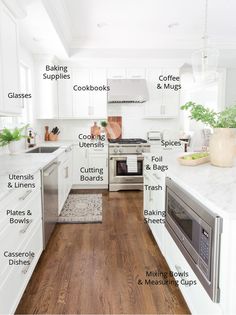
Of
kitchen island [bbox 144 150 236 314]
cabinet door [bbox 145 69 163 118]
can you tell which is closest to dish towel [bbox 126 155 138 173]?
cabinet door [bbox 145 69 163 118]

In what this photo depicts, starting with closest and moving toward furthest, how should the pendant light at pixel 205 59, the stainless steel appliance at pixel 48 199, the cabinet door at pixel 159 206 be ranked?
the cabinet door at pixel 159 206 < the stainless steel appliance at pixel 48 199 < the pendant light at pixel 205 59

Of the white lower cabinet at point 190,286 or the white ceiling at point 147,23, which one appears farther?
the white ceiling at point 147,23

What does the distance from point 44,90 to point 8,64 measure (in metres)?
2.21

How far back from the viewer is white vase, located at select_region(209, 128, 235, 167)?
1860mm

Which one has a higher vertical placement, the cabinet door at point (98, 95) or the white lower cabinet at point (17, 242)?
the cabinet door at point (98, 95)

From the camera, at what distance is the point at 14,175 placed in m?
1.78

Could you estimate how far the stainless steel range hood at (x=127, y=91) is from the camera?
15.5ft

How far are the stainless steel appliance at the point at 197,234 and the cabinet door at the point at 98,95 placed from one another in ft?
10.8

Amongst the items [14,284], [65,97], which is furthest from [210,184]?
[65,97]

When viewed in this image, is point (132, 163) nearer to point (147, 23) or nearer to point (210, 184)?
point (147, 23)

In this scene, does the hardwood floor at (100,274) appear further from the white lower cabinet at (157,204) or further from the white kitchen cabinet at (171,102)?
the white kitchen cabinet at (171,102)

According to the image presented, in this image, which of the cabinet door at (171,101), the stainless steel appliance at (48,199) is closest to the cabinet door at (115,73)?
the cabinet door at (171,101)

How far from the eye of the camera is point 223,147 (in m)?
1.87

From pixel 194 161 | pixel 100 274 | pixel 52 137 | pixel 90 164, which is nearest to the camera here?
pixel 194 161
